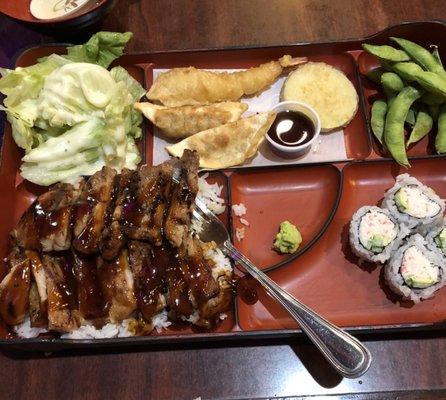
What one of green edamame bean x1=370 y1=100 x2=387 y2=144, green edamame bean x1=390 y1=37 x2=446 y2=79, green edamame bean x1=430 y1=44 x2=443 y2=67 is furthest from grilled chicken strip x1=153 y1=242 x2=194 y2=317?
green edamame bean x1=430 y1=44 x2=443 y2=67

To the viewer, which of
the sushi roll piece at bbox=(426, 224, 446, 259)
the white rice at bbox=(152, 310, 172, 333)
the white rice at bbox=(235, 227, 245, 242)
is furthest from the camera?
the white rice at bbox=(235, 227, 245, 242)

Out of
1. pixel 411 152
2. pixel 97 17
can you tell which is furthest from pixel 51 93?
pixel 411 152

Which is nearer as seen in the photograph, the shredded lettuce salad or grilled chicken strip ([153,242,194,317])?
grilled chicken strip ([153,242,194,317])

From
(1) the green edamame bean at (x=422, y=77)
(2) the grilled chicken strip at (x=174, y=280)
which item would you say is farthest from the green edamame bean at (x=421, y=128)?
(2) the grilled chicken strip at (x=174, y=280)

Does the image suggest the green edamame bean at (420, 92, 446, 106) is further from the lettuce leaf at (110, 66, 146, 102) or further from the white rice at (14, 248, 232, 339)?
the lettuce leaf at (110, 66, 146, 102)

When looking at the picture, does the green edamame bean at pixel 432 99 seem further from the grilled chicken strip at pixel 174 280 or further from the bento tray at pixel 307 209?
the grilled chicken strip at pixel 174 280

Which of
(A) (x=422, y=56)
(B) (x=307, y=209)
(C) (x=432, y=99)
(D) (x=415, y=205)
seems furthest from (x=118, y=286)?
(A) (x=422, y=56)

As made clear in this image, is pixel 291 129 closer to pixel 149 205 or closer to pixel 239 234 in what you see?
pixel 239 234

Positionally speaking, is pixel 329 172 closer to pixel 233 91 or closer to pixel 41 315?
pixel 233 91
